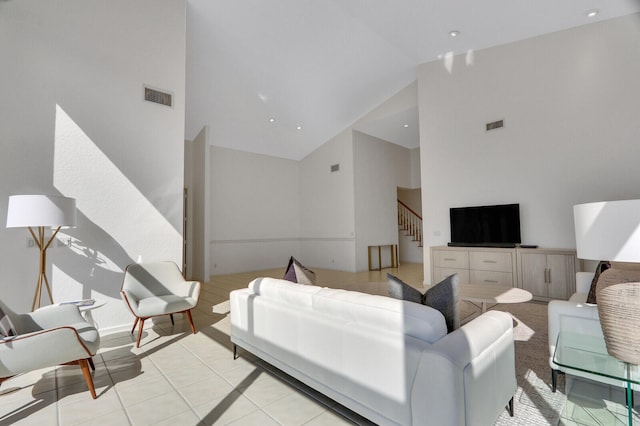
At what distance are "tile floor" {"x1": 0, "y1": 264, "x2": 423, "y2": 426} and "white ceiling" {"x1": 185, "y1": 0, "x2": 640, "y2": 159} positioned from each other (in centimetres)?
475

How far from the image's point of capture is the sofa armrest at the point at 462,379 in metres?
1.28

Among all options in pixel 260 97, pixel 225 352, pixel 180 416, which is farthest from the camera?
pixel 260 97

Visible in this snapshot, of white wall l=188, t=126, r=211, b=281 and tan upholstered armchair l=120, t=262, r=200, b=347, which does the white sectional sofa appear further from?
white wall l=188, t=126, r=211, b=281

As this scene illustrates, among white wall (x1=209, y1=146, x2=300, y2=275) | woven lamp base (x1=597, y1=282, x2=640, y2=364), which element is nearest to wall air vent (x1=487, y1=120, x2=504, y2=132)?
A: woven lamp base (x1=597, y1=282, x2=640, y2=364)

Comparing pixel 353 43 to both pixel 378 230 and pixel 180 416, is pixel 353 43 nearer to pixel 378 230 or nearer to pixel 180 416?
pixel 378 230

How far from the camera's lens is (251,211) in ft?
28.1

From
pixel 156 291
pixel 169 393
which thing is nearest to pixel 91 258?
pixel 156 291

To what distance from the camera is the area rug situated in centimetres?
180

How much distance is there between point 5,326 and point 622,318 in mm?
3618

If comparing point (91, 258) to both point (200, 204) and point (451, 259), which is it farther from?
point (451, 259)

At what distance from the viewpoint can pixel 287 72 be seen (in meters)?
5.99

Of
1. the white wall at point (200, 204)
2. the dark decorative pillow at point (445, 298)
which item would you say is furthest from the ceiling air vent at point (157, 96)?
the dark decorative pillow at point (445, 298)

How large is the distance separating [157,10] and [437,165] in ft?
17.1

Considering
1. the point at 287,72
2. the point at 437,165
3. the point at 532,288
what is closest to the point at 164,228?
the point at 287,72
